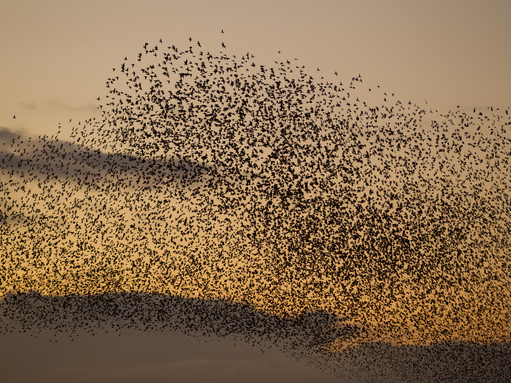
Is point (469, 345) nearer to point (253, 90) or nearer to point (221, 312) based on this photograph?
point (221, 312)

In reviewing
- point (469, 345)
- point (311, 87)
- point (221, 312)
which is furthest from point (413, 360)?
point (311, 87)

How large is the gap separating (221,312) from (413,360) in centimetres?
3539

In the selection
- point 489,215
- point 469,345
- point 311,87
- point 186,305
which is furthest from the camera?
point 469,345

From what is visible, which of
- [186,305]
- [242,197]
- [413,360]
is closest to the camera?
[242,197]

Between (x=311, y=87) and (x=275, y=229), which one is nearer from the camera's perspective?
(x=311, y=87)

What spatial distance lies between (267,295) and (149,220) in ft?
22.7

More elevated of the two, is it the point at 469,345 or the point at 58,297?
the point at 58,297

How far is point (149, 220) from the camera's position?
79.9 feet

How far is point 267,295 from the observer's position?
26562 millimetres

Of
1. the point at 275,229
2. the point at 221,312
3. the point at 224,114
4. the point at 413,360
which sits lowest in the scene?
the point at 413,360

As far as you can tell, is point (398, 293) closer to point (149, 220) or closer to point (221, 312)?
point (221, 312)

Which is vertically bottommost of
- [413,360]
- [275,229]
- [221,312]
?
[413,360]

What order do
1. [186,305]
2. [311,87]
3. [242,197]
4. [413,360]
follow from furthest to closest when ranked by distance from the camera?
[413,360] → [186,305] → [242,197] → [311,87]

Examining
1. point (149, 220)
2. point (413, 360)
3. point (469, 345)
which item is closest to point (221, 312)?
point (149, 220)
